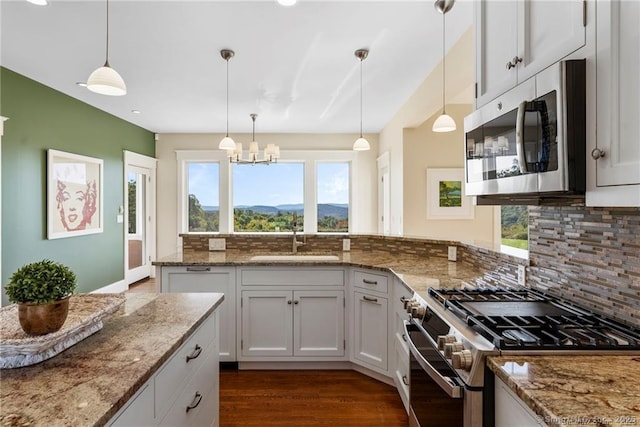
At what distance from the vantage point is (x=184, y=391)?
1.25 metres

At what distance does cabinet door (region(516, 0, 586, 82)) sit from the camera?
39.8 inches

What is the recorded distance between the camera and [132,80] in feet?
12.2

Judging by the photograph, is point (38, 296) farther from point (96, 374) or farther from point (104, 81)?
point (104, 81)

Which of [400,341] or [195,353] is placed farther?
[400,341]

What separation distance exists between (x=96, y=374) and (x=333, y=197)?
571 cm

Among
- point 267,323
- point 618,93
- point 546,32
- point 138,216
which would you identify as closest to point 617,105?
point 618,93

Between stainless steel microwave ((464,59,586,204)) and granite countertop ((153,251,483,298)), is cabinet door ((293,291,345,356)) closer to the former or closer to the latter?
granite countertop ((153,251,483,298))

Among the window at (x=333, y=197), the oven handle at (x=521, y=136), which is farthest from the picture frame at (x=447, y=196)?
the oven handle at (x=521, y=136)

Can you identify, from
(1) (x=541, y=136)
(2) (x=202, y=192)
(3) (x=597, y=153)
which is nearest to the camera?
(3) (x=597, y=153)

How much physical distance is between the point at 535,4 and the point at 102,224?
5.45 metres

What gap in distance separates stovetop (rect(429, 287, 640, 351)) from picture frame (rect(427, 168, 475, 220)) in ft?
10.1

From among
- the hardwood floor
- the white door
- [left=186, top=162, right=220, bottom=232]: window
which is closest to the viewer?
the hardwood floor

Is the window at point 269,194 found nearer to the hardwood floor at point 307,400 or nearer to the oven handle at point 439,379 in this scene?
the hardwood floor at point 307,400

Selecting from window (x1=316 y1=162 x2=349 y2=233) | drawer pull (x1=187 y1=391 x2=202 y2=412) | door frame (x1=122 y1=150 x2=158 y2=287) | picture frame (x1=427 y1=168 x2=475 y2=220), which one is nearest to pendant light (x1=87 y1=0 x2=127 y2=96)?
drawer pull (x1=187 y1=391 x2=202 y2=412)
